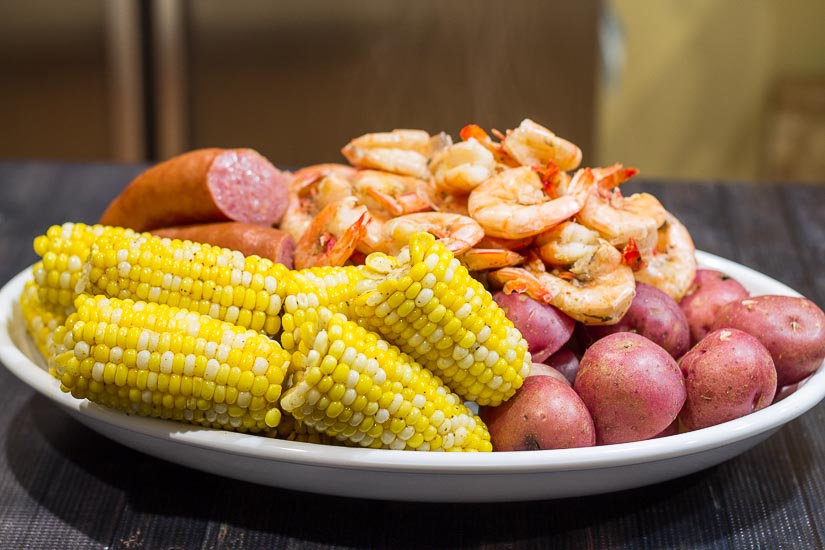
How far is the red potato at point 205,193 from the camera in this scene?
4.94 feet

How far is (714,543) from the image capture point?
44.7 inches

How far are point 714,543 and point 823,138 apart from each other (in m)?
3.14

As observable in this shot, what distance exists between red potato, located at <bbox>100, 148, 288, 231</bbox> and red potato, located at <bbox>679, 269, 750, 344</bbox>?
0.69m

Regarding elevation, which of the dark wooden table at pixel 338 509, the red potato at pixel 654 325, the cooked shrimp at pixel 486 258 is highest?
the cooked shrimp at pixel 486 258

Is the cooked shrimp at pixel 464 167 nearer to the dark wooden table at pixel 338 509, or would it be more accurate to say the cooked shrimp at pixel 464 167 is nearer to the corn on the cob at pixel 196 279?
the corn on the cob at pixel 196 279

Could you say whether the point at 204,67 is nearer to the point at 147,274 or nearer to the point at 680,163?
the point at 680,163

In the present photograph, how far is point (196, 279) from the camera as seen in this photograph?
3.87ft

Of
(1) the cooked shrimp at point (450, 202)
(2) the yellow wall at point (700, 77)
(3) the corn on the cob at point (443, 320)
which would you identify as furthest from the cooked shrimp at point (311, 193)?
(2) the yellow wall at point (700, 77)

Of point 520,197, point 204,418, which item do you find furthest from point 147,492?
point 520,197

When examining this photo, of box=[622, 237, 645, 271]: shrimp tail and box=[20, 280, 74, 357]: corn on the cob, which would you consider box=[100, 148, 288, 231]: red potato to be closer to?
box=[20, 280, 74, 357]: corn on the cob

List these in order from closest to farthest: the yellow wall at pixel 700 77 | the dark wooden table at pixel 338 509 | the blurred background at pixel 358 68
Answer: the dark wooden table at pixel 338 509
the blurred background at pixel 358 68
the yellow wall at pixel 700 77

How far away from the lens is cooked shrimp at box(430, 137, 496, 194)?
140 centimetres

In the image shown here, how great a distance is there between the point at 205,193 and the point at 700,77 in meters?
3.18

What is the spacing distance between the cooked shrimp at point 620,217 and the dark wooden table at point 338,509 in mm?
344
